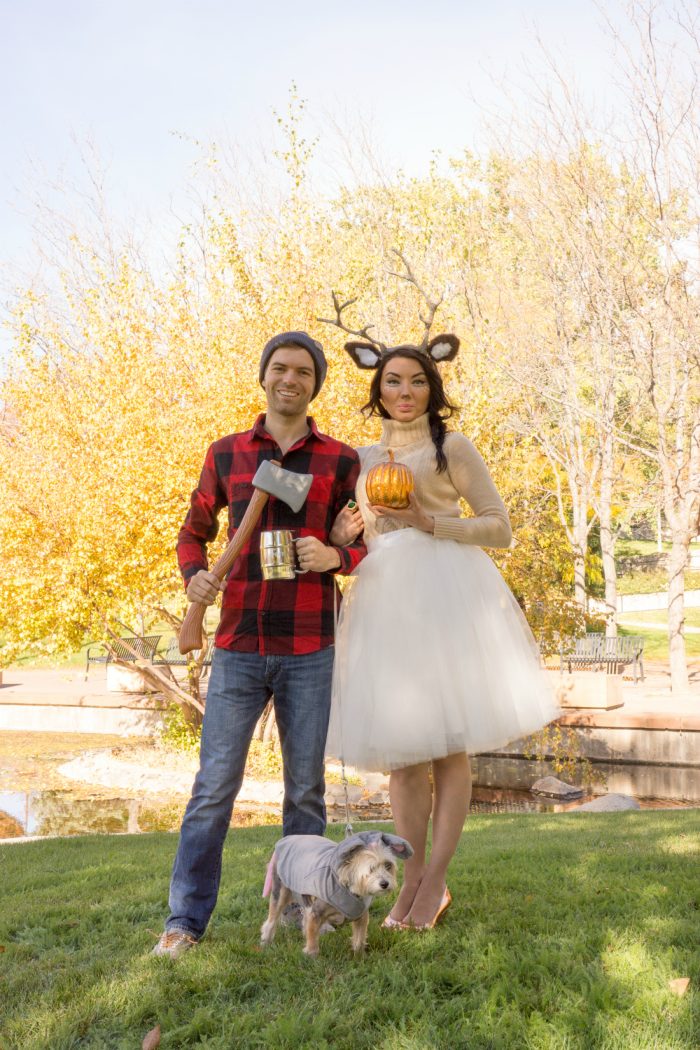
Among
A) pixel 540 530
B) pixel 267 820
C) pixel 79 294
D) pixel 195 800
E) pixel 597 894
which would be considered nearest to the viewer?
pixel 195 800

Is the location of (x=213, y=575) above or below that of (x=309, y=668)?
above

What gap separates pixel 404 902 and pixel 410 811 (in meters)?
0.34

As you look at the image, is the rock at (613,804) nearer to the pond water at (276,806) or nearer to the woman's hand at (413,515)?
the pond water at (276,806)

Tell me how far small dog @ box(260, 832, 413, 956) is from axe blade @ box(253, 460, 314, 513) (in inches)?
44.9

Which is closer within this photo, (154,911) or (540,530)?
(154,911)

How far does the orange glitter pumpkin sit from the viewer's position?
3225 millimetres

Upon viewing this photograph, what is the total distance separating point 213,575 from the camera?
326 centimetres

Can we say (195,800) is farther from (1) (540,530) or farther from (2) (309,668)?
(1) (540,530)

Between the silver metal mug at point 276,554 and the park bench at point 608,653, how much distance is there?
1548cm

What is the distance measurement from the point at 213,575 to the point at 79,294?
17.5 m

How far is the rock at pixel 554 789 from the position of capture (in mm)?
12500

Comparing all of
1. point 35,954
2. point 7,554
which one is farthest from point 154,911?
Answer: point 7,554

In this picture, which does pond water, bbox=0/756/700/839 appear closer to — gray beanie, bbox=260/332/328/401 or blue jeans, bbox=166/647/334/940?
blue jeans, bbox=166/647/334/940

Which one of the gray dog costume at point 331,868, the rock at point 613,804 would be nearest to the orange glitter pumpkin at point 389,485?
the gray dog costume at point 331,868
